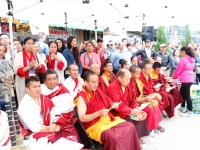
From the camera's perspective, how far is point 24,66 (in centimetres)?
346

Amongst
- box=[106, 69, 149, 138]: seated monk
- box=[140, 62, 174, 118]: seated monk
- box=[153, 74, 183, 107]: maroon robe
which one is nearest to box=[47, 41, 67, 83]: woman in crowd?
box=[106, 69, 149, 138]: seated monk

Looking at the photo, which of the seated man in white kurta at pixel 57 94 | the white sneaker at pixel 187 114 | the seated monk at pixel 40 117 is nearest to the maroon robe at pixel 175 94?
the white sneaker at pixel 187 114

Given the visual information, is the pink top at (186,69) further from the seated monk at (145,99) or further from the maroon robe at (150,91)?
the seated monk at (145,99)

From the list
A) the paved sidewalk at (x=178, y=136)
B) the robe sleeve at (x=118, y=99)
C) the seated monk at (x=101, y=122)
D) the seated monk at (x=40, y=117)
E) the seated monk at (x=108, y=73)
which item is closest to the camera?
the seated monk at (x=40, y=117)

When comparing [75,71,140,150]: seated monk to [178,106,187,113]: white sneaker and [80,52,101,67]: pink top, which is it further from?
[178,106,187,113]: white sneaker

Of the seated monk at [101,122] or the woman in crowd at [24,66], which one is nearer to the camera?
the seated monk at [101,122]

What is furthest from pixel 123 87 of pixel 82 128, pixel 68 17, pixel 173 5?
pixel 173 5

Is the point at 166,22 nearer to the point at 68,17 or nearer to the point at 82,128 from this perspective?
the point at 68,17

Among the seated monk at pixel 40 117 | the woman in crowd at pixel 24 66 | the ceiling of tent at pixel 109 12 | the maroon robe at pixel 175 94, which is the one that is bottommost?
the maroon robe at pixel 175 94

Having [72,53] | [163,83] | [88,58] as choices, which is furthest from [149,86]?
[72,53]

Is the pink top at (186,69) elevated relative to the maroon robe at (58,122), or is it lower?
elevated

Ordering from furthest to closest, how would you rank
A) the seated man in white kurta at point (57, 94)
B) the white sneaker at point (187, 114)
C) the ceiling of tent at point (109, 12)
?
the ceiling of tent at point (109, 12) < the white sneaker at point (187, 114) < the seated man in white kurta at point (57, 94)

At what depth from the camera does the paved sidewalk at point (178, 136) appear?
11.1 ft

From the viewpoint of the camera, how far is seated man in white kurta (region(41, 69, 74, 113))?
9.29ft
